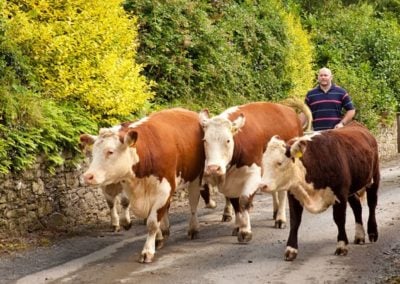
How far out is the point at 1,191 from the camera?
10.9m

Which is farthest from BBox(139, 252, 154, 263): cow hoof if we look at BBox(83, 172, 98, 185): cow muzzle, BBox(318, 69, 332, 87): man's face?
BBox(318, 69, 332, 87): man's face

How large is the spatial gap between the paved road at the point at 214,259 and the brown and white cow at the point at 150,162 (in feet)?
1.45

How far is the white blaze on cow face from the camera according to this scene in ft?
30.4

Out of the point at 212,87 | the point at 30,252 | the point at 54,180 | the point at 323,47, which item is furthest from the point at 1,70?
the point at 323,47

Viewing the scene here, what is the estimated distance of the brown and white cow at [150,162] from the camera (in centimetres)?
930

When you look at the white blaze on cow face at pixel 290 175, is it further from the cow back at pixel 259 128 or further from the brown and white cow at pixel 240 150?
the cow back at pixel 259 128

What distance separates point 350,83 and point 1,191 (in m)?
17.7

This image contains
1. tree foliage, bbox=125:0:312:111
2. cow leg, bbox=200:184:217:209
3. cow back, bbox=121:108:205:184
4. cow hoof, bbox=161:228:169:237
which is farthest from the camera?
tree foliage, bbox=125:0:312:111

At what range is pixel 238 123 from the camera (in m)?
10.7

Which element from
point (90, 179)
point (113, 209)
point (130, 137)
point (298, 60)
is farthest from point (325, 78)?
point (298, 60)

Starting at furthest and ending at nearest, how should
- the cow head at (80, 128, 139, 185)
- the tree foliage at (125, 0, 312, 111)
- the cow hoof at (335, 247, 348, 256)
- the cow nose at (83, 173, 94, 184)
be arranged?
the tree foliage at (125, 0, 312, 111)
the cow hoof at (335, 247, 348, 256)
the cow head at (80, 128, 139, 185)
the cow nose at (83, 173, 94, 184)

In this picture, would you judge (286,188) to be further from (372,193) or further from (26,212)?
(26,212)

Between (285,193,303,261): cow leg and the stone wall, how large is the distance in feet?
12.8

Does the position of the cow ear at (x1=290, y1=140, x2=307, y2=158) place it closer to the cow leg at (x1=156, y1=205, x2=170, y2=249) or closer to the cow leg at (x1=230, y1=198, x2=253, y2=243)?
the cow leg at (x1=230, y1=198, x2=253, y2=243)
